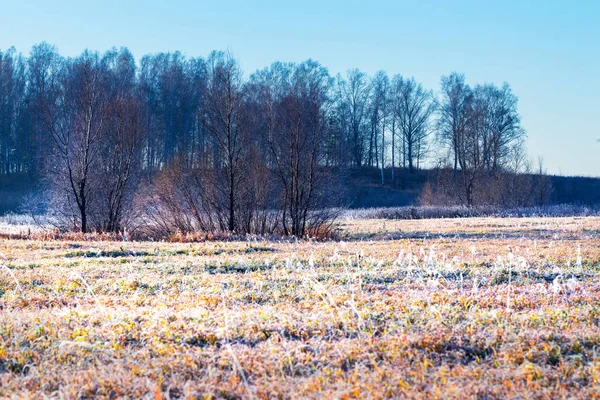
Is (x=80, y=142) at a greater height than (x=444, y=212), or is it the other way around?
(x=80, y=142)

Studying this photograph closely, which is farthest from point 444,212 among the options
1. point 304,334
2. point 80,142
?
point 304,334

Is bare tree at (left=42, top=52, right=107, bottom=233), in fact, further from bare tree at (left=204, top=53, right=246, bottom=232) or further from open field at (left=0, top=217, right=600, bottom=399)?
open field at (left=0, top=217, right=600, bottom=399)

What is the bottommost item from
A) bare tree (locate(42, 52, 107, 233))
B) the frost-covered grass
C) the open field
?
the open field

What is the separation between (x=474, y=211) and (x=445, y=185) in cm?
1022

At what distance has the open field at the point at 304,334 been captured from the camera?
400 centimetres

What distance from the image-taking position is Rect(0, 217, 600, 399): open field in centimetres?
400

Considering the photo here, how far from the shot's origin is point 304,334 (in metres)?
5.07

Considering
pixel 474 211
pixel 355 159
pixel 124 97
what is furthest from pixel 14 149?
pixel 474 211

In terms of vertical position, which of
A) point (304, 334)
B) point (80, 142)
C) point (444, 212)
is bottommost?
point (304, 334)

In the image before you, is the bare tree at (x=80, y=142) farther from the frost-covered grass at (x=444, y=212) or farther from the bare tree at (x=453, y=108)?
the bare tree at (x=453, y=108)

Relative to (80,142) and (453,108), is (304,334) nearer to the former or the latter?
(80,142)

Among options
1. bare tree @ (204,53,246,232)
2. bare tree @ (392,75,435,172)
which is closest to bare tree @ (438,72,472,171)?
bare tree @ (392,75,435,172)

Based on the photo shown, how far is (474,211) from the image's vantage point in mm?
35406

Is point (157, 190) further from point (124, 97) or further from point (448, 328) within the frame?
point (448, 328)
